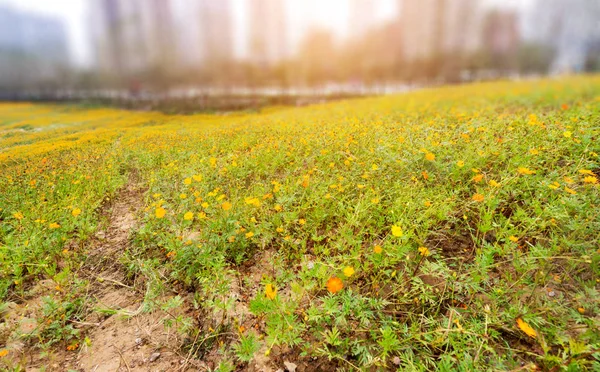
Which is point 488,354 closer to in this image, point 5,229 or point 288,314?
point 288,314

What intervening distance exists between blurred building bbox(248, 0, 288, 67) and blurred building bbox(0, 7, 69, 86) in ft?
10.2

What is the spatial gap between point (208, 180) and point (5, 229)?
176 cm

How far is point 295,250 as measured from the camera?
2332mm

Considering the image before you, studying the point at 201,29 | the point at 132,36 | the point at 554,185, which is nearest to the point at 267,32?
the point at 201,29

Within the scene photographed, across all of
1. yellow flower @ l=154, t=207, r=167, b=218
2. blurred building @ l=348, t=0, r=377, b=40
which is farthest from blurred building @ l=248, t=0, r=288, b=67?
yellow flower @ l=154, t=207, r=167, b=218

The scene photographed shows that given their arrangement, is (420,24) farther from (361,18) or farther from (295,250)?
(295,250)

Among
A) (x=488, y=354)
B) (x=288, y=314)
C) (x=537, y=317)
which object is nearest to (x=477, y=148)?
(x=537, y=317)

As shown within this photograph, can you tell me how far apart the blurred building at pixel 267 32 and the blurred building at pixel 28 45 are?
311 centimetres

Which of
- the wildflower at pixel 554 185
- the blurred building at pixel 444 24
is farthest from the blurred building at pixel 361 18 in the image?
the wildflower at pixel 554 185

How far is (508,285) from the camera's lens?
1.74 metres

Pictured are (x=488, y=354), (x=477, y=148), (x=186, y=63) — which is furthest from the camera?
(x=186, y=63)

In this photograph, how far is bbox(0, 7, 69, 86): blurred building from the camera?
2.87 meters

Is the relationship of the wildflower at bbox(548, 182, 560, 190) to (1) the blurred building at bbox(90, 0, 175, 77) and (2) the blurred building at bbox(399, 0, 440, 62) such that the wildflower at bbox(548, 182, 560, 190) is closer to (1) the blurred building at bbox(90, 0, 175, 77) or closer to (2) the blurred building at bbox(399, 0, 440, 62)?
(1) the blurred building at bbox(90, 0, 175, 77)

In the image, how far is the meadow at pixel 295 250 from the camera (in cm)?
157
